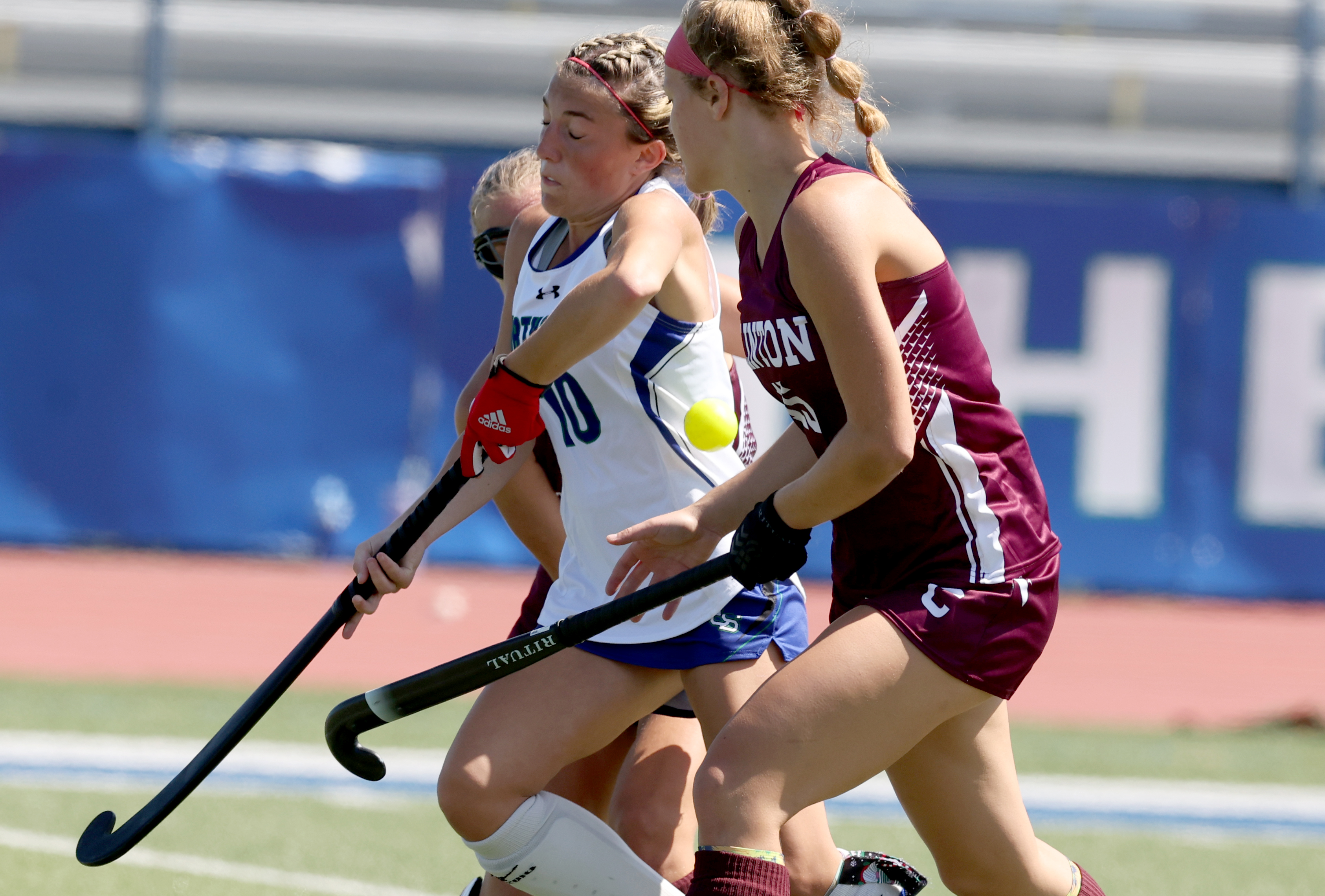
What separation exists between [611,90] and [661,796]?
142 centimetres

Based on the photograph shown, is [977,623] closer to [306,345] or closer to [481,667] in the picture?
[481,667]

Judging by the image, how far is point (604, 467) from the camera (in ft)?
10.2

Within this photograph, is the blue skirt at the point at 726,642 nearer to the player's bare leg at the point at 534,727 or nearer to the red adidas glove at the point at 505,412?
the player's bare leg at the point at 534,727

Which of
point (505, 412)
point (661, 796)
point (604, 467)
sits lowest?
point (661, 796)

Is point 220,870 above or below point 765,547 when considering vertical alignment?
below

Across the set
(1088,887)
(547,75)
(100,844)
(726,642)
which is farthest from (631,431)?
(547,75)

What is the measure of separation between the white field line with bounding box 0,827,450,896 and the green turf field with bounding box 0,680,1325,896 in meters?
0.04

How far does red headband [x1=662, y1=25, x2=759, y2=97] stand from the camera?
102 inches

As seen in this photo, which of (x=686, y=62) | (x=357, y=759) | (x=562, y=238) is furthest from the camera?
(x=562, y=238)

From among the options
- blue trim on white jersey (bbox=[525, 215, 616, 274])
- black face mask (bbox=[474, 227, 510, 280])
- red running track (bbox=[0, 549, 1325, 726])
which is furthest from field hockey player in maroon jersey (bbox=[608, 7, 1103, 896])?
red running track (bbox=[0, 549, 1325, 726])

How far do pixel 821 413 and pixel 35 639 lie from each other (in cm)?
705

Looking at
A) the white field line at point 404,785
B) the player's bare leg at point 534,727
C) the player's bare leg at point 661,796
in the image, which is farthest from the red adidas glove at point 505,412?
the white field line at point 404,785

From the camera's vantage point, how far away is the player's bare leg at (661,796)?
3.19 meters

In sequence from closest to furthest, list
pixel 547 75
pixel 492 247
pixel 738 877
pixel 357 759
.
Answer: pixel 738 877 → pixel 357 759 → pixel 492 247 → pixel 547 75
